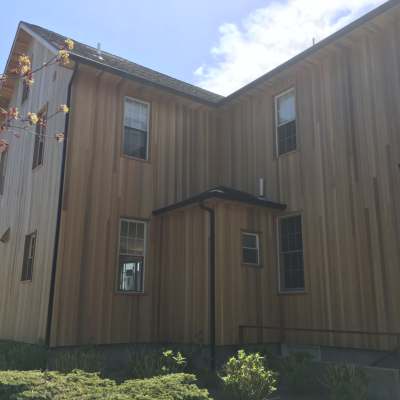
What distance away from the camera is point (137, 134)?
40.5 feet

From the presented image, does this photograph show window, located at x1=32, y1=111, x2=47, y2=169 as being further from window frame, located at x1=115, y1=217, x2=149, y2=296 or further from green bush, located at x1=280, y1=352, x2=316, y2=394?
green bush, located at x1=280, y1=352, x2=316, y2=394

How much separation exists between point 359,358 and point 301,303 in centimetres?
171

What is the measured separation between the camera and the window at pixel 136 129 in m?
12.1

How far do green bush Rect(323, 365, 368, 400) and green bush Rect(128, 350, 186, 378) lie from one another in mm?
2613

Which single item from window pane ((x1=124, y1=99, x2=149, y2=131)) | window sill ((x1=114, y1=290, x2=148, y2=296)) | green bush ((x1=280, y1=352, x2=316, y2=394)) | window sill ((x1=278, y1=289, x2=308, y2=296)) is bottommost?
green bush ((x1=280, y1=352, x2=316, y2=394))

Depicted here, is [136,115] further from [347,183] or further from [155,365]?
[155,365]

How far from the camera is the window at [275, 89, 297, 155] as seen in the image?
11.7 meters

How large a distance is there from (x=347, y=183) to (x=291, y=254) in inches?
84.9

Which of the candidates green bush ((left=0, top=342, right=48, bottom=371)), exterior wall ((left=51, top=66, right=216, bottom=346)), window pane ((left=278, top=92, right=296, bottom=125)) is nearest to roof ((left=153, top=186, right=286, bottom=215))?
exterior wall ((left=51, top=66, right=216, bottom=346))

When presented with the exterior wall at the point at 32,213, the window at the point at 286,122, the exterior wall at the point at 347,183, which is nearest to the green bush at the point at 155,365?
the exterior wall at the point at 32,213

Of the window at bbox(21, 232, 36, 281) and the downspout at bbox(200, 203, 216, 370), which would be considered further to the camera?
the window at bbox(21, 232, 36, 281)

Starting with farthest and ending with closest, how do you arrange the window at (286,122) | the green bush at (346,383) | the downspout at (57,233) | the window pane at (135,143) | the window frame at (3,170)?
the window frame at (3,170)
the window pane at (135,143)
the window at (286,122)
the downspout at (57,233)
the green bush at (346,383)

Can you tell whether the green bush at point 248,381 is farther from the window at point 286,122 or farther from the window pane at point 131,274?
the window at point 286,122

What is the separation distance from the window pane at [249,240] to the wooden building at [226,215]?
0.11ft
